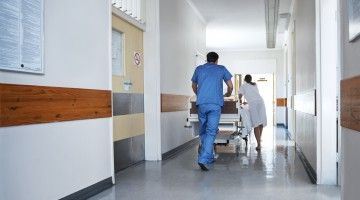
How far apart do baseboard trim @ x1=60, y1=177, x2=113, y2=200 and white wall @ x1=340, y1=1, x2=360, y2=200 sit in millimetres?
2324

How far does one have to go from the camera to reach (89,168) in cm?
390

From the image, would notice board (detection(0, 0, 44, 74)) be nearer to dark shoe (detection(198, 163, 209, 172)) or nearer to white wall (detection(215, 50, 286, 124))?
dark shoe (detection(198, 163, 209, 172))

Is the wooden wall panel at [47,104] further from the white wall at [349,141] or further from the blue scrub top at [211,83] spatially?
the white wall at [349,141]

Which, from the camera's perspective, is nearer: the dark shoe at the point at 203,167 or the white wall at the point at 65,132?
the white wall at the point at 65,132

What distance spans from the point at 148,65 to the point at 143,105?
0.64 meters

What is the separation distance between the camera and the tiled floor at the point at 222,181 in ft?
12.6

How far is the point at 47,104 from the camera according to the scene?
3.16 meters

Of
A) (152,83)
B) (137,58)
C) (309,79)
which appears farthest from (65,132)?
(309,79)

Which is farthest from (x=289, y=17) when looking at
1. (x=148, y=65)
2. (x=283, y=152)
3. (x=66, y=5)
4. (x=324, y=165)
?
(x=66, y=5)

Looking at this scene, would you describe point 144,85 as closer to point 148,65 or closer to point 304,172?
point 148,65

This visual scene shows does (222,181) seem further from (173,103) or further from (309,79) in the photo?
(173,103)

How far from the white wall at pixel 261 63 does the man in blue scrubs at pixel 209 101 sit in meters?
11.5

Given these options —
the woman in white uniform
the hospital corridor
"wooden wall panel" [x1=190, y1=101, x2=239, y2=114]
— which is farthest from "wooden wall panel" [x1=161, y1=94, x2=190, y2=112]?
the woman in white uniform

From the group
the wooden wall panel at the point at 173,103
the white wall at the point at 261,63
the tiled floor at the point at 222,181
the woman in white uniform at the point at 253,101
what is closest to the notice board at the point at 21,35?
the tiled floor at the point at 222,181
